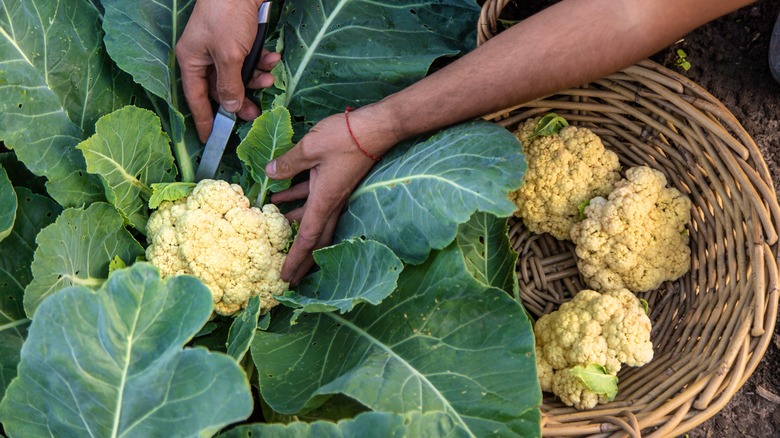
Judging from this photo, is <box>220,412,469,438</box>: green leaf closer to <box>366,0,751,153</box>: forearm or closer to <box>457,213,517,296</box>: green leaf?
<box>457,213,517,296</box>: green leaf

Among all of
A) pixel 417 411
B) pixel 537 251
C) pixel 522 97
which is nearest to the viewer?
pixel 417 411

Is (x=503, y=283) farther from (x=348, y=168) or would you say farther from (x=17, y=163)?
(x=17, y=163)

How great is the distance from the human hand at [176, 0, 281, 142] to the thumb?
236mm

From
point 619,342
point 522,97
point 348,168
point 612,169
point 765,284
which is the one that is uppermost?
point 522,97

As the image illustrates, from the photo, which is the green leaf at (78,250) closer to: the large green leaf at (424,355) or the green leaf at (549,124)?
the large green leaf at (424,355)

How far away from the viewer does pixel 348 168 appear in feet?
6.27

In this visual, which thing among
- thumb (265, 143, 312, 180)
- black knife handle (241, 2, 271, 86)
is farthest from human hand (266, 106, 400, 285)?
black knife handle (241, 2, 271, 86)

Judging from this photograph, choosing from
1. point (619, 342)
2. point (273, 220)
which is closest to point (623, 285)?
point (619, 342)

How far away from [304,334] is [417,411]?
52 centimetres

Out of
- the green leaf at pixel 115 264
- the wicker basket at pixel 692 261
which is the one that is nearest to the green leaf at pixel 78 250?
the green leaf at pixel 115 264

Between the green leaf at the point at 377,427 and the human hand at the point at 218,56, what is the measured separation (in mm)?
988

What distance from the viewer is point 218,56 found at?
1927mm

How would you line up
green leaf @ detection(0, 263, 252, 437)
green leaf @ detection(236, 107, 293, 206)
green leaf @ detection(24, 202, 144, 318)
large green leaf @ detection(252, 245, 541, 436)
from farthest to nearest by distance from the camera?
green leaf @ detection(236, 107, 293, 206), green leaf @ detection(24, 202, 144, 318), large green leaf @ detection(252, 245, 541, 436), green leaf @ detection(0, 263, 252, 437)

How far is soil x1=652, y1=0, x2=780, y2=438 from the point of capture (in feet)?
7.77
